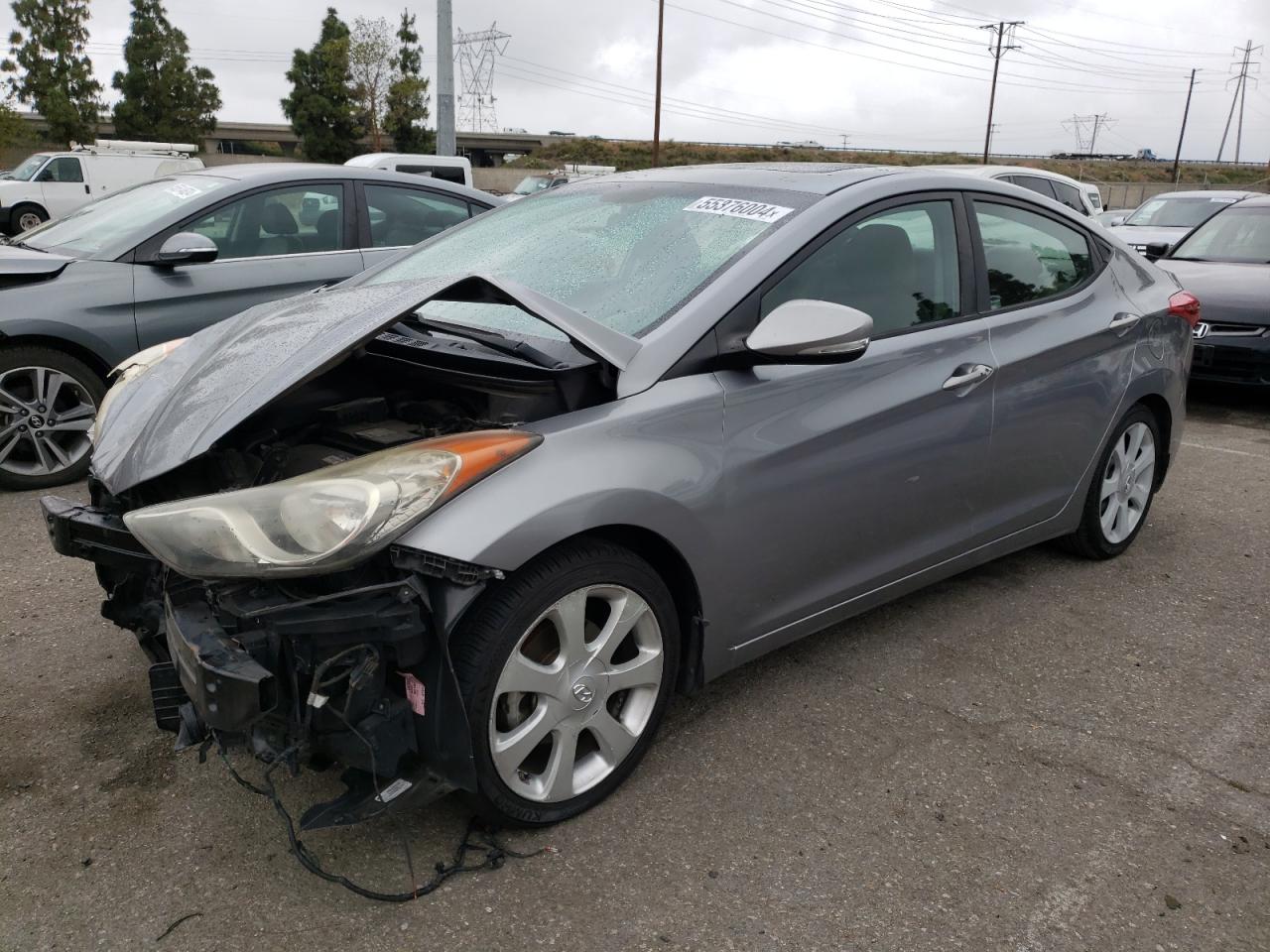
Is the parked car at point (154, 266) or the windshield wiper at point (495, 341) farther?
the parked car at point (154, 266)

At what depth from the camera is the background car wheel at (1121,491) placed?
4055 millimetres

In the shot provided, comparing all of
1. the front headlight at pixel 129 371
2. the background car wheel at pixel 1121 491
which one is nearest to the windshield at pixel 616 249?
the front headlight at pixel 129 371

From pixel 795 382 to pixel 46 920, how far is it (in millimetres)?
2177

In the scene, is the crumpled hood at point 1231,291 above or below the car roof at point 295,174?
below

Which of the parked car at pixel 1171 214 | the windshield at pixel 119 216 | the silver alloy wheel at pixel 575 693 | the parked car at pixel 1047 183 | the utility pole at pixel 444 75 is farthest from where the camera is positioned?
the utility pole at pixel 444 75

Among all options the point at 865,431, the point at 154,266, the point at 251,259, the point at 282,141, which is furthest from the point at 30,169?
the point at 282,141

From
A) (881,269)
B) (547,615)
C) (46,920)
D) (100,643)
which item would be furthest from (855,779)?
(100,643)

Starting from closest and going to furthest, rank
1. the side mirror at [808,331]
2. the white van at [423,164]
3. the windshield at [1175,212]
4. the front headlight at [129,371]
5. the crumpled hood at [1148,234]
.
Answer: the side mirror at [808,331], the front headlight at [129,371], the crumpled hood at [1148,234], the windshield at [1175,212], the white van at [423,164]

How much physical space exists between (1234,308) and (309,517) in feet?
23.7

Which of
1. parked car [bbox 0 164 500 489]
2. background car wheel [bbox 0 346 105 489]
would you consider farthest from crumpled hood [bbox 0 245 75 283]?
background car wheel [bbox 0 346 105 489]

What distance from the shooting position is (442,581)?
2.13 metres

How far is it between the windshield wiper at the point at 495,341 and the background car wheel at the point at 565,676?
495 millimetres

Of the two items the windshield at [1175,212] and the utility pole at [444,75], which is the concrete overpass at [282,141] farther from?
the windshield at [1175,212]

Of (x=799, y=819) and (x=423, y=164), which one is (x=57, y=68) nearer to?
(x=423, y=164)
